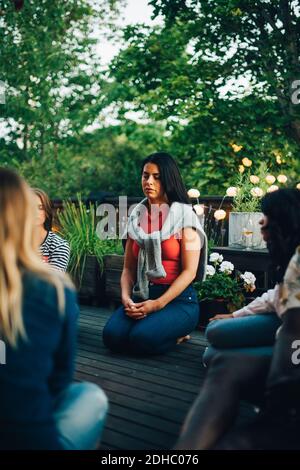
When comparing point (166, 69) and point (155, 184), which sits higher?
point (166, 69)

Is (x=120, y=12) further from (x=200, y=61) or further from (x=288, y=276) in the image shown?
(x=288, y=276)

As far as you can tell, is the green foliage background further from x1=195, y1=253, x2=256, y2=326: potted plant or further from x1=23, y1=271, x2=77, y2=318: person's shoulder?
x1=23, y1=271, x2=77, y2=318: person's shoulder

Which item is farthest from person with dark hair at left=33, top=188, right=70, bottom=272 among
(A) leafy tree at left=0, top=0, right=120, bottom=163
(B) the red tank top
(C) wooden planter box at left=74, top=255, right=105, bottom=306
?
(A) leafy tree at left=0, top=0, right=120, bottom=163

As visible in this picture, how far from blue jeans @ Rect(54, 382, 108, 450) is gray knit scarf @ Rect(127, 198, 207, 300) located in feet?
5.98

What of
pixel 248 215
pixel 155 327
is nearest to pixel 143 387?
pixel 155 327

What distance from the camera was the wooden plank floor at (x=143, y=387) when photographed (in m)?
2.19

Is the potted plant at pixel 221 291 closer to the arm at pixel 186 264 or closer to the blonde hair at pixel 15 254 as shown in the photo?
the arm at pixel 186 264

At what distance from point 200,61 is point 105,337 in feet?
13.8

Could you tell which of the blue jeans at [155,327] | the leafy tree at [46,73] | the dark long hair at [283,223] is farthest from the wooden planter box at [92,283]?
the leafy tree at [46,73]

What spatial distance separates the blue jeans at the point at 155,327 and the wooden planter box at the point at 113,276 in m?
1.36

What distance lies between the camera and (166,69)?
21.6 ft

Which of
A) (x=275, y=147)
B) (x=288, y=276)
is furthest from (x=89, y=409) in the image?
(x=275, y=147)

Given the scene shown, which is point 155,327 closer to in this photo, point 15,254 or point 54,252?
point 54,252

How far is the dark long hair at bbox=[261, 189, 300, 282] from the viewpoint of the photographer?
209cm
